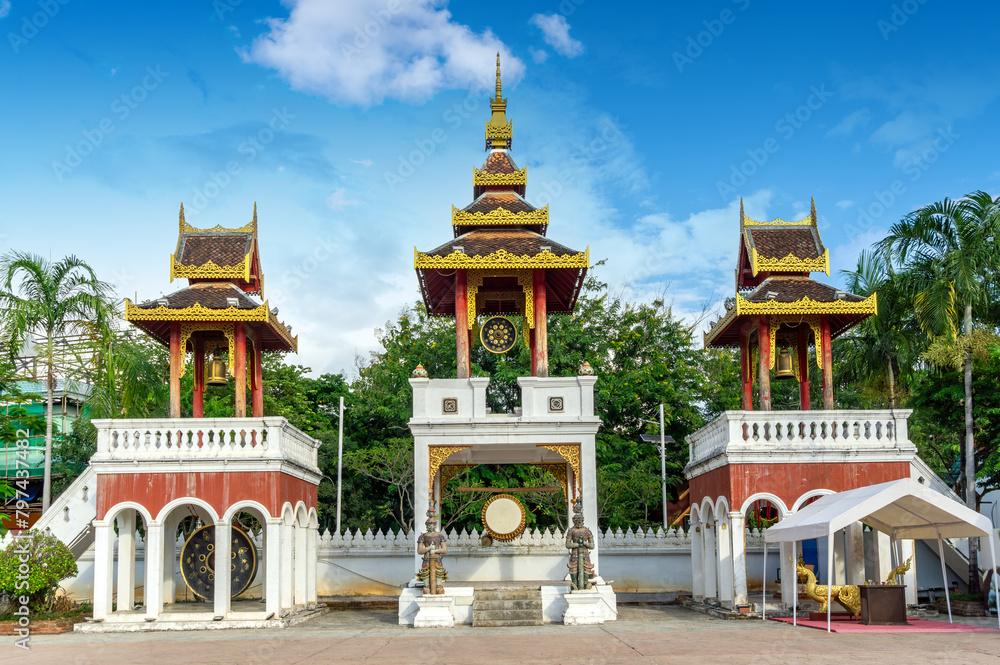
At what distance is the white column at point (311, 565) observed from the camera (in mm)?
19578

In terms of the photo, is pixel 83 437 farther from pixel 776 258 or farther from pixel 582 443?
pixel 776 258

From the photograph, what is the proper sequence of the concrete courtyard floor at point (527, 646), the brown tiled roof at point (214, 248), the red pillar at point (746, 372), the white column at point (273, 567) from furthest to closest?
the red pillar at point (746, 372)
the brown tiled roof at point (214, 248)
the white column at point (273, 567)
the concrete courtyard floor at point (527, 646)

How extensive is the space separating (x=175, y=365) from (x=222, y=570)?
419 centimetres

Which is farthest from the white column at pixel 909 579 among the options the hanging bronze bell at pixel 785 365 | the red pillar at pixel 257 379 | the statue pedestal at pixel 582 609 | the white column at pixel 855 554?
the red pillar at pixel 257 379

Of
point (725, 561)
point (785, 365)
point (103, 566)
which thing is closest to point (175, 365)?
point (103, 566)

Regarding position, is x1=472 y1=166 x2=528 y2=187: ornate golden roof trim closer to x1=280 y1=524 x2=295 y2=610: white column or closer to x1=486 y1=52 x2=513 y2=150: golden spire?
x1=486 y1=52 x2=513 y2=150: golden spire

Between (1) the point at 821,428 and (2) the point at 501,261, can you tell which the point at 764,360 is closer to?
(1) the point at 821,428

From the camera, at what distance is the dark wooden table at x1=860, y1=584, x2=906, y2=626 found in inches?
559

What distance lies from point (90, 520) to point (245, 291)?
5.66 m

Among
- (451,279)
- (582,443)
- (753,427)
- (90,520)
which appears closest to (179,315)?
(90,520)

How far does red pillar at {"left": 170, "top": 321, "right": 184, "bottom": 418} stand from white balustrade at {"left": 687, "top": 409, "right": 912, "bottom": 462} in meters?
10.3

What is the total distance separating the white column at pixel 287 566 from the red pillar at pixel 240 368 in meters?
2.37

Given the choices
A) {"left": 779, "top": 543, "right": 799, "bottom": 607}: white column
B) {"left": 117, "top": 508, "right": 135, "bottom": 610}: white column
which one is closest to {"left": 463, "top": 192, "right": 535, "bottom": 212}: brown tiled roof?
{"left": 779, "top": 543, "right": 799, "bottom": 607}: white column

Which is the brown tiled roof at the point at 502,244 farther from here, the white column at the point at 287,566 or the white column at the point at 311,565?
the white column at the point at 311,565
